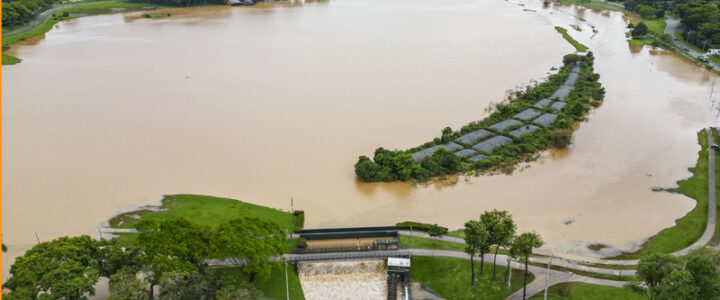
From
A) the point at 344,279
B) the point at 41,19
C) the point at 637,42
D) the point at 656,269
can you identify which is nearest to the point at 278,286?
the point at 344,279

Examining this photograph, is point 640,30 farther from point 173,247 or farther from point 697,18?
point 173,247

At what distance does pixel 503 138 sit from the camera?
45094 millimetres

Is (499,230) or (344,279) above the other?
(499,230)

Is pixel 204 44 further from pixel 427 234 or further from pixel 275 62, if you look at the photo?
pixel 427 234

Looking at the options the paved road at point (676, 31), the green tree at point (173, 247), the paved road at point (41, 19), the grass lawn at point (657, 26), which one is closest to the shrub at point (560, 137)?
the green tree at point (173, 247)

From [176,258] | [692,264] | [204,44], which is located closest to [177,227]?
[176,258]

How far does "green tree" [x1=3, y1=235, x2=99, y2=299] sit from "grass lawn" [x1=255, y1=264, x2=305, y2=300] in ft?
26.7

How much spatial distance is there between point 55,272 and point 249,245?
28.9ft

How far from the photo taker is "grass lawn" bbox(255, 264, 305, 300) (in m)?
25.5

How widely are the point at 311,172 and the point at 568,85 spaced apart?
1455 inches

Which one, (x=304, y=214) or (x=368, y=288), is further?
(x=304, y=214)

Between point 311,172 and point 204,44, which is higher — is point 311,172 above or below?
below

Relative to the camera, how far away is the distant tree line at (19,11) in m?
81.6

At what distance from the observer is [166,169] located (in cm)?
4012
